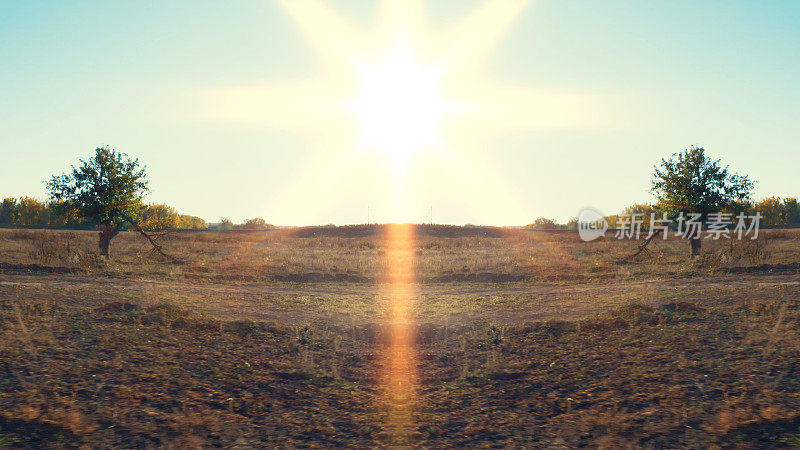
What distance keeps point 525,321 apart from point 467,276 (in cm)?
1051

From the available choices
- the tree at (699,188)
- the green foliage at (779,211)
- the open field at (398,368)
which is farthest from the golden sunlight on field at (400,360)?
the green foliage at (779,211)

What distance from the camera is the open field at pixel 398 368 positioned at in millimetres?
5781

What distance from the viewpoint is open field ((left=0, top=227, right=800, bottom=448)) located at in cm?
578

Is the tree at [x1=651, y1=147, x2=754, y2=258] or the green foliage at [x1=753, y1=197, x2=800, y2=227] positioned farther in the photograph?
the green foliage at [x1=753, y1=197, x2=800, y2=227]

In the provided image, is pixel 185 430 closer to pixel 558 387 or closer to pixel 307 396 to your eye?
pixel 307 396

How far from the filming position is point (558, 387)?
7523 millimetres

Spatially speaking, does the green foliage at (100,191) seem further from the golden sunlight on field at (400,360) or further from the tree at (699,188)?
the tree at (699,188)

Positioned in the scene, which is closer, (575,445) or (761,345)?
(575,445)

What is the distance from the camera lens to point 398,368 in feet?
30.5

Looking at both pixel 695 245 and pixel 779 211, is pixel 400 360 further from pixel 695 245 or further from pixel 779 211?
pixel 779 211

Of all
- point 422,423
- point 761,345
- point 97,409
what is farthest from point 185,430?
point 761,345

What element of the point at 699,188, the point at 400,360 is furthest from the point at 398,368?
the point at 699,188

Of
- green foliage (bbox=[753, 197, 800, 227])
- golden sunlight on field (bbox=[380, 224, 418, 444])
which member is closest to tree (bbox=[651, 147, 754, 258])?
golden sunlight on field (bbox=[380, 224, 418, 444])

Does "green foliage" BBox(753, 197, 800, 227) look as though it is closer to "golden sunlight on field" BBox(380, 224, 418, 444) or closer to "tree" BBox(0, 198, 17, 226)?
"golden sunlight on field" BBox(380, 224, 418, 444)
